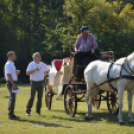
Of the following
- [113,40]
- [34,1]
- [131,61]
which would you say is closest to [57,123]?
[131,61]

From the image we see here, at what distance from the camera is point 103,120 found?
8.34 metres

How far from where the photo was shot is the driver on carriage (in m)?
8.71

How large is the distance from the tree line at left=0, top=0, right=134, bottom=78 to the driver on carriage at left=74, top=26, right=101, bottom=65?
22.6 metres

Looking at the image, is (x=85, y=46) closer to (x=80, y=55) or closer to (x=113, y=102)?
(x=80, y=55)

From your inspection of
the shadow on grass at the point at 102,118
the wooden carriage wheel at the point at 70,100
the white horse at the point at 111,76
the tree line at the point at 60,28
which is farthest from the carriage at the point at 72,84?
the tree line at the point at 60,28

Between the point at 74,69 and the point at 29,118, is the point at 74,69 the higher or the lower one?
the higher one

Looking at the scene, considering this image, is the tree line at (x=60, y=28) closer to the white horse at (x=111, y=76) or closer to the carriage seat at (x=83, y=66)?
the carriage seat at (x=83, y=66)

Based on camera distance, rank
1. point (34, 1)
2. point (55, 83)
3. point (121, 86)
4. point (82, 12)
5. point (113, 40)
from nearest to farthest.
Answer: point (121, 86)
point (55, 83)
point (113, 40)
point (82, 12)
point (34, 1)

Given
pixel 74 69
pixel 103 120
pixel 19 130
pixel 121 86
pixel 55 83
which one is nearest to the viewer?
pixel 19 130

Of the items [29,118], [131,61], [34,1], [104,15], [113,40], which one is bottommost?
[29,118]

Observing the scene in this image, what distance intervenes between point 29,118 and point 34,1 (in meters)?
32.2

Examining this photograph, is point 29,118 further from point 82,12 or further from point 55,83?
point 82,12

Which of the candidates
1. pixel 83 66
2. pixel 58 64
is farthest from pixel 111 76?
pixel 58 64

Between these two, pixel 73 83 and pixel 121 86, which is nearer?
pixel 121 86
